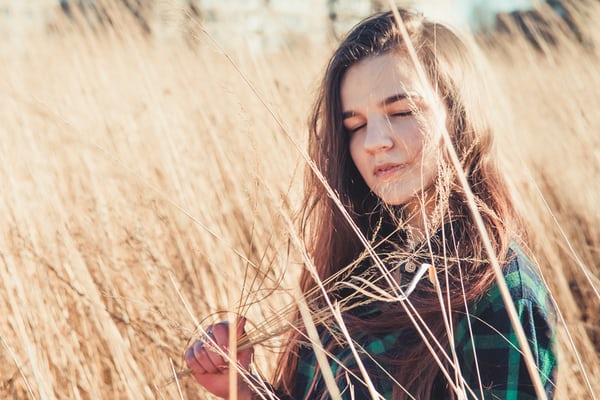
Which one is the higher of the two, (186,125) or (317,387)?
(186,125)

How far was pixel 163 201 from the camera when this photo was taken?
1608mm

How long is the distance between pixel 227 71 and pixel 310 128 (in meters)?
1.29

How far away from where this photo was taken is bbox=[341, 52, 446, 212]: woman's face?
90 cm

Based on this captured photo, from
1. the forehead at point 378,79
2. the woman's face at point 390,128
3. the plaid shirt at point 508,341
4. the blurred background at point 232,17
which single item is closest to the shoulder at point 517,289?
the plaid shirt at point 508,341

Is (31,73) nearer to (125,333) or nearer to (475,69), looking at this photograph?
(125,333)

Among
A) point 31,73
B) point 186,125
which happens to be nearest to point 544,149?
point 186,125

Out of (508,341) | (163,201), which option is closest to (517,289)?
(508,341)

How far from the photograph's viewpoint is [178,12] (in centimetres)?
72

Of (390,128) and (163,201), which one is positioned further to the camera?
(163,201)

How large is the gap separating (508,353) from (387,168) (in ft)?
1.01

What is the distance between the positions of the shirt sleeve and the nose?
0.88ft

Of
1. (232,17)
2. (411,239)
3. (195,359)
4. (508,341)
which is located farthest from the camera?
(232,17)

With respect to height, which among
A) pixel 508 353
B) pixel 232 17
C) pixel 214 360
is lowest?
pixel 508 353

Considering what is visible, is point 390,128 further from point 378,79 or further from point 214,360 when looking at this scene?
point 214,360
